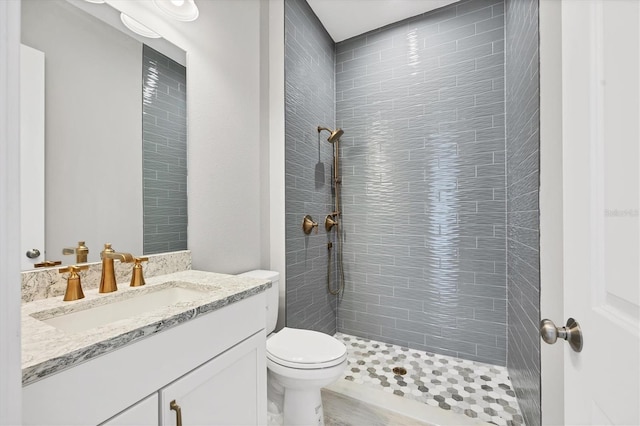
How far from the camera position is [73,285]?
100 cm

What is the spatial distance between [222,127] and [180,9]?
592 millimetres

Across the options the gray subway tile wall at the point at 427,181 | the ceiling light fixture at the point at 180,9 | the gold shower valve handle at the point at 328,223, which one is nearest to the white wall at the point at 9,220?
the ceiling light fixture at the point at 180,9

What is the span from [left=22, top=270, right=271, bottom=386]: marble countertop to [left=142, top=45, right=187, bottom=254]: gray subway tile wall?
0.26 m

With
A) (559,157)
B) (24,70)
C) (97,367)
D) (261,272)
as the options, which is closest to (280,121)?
(261,272)

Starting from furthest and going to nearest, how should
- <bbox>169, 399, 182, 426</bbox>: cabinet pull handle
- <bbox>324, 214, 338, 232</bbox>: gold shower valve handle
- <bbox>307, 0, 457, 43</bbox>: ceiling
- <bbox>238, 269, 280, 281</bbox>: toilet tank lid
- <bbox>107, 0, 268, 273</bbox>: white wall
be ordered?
<bbox>324, 214, 338, 232</bbox>: gold shower valve handle, <bbox>307, 0, 457, 43</bbox>: ceiling, <bbox>238, 269, 280, 281</bbox>: toilet tank lid, <bbox>107, 0, 268, 273</bbox>: white wall, <bbox>169, 399, 182, 426</bbox>: cabinet pull handle

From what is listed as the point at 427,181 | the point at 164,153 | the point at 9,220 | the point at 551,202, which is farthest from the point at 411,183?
the point at 9,220

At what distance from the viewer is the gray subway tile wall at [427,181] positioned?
86.4 inches

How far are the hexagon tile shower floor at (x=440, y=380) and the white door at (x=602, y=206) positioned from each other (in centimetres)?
130

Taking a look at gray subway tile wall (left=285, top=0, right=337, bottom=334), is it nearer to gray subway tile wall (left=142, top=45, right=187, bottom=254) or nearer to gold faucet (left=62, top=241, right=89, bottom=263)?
gray subway tile wall (left=142, top=45, right=187, bottom=254)

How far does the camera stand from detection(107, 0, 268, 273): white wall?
1.55 meters

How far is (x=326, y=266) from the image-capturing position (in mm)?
2580

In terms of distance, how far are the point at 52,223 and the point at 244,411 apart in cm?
100

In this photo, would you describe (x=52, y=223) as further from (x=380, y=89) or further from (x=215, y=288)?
(x=380, y=89)

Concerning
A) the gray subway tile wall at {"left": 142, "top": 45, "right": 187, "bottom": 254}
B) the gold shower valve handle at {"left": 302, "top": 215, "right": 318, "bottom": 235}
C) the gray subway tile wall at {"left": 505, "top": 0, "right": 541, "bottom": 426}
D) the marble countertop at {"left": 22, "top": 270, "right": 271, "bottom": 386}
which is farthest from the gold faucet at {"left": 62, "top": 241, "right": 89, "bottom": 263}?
the gray subway tile wall at {"left": 505, "top": 0, "right": 541, "bottom": 426}
